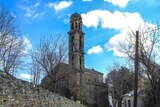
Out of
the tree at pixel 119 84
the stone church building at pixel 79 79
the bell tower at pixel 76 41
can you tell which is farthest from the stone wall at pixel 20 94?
the bell tower at pixel 76 41

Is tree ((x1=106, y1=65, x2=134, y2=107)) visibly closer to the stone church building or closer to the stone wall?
the stone church building

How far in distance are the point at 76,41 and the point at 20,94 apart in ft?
226

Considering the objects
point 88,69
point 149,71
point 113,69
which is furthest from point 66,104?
point 88,69

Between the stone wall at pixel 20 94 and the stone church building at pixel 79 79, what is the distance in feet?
133

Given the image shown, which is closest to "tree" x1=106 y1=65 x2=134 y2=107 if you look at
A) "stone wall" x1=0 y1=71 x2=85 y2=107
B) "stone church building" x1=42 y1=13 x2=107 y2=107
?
"stone church building" x1=42 y1=13 x2=107 y2=107

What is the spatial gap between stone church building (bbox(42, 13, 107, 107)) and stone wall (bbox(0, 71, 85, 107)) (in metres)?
40.5

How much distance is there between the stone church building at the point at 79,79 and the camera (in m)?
66.9

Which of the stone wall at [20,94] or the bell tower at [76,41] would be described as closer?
the stone wall at [20,94]

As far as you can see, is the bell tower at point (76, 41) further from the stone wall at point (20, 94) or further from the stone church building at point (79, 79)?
the stone wall at point (20, 94)

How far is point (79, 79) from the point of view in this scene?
8206cm

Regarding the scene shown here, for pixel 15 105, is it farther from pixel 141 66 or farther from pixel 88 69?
pixel 88 69

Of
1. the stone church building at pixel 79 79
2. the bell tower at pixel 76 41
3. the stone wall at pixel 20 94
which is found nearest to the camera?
the stone wall at pixel 20 94

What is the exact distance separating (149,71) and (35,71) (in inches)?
941

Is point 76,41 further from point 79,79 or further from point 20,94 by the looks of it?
point 20,94
